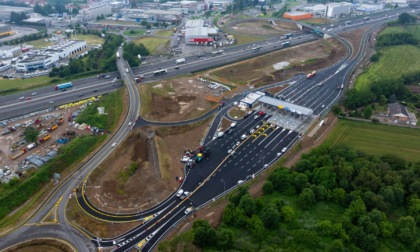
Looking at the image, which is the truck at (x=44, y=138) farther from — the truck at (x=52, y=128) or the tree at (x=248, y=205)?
the tree at (x=248, y=205)

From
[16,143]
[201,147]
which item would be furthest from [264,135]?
[16,143]

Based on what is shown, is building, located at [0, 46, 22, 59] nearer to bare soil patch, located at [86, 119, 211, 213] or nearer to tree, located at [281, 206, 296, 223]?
bare soil patch, located at [86, 119, 211, 213]

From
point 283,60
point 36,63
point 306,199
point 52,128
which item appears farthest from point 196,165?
point 36,63

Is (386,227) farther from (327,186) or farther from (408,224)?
(327,186)

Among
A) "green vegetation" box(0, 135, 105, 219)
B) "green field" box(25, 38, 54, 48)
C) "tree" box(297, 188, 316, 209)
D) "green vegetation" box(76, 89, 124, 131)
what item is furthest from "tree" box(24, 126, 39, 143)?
"green field" box(25, 38, 54, 48)

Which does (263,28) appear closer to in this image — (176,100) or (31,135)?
(176,100)
